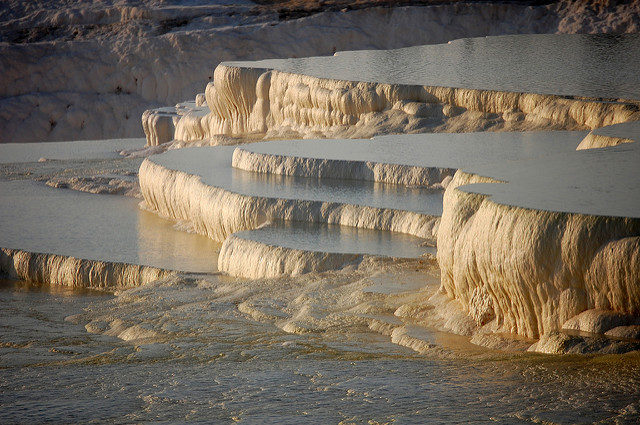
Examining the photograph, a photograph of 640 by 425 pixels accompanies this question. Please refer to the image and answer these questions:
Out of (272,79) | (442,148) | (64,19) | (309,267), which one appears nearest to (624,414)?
(309,267)

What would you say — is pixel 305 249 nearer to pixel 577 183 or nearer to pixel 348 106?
pixel 577 183

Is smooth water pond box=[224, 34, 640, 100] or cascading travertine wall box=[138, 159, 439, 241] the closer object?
cascading travertine wall box=[138, 159, 439, 241]

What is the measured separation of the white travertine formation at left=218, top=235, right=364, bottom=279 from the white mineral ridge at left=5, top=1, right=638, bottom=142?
19.7 m

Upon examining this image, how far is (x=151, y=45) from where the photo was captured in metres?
28.9

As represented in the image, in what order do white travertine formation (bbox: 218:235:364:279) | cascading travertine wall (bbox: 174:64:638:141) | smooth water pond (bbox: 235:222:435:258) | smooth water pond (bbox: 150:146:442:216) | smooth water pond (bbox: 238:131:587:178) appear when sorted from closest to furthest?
white travertine formation (bbox: 218:235:364:279) < smooth water pond (bbox: 235:222:435:258) < smooth water pond (bbox: 150:146:442:216) < smooth water pond (bbox: 238:131:587:178) < cascading travertine wall (bbox: 174:64:638:141)

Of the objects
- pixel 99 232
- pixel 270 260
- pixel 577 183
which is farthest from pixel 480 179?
pixel 99 232

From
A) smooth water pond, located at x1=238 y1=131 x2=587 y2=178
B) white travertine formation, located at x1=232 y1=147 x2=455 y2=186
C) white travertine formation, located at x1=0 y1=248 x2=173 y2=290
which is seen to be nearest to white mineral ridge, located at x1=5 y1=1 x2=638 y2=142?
smooth water pond, located at x1=238 y1=131 x2=587 y2=178

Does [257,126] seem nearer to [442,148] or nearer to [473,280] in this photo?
[442,148]

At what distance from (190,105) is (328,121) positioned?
9206 millimetres

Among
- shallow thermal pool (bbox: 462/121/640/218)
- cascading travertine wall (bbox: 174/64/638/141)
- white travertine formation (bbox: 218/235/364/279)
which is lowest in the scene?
white travertine formation (bbox: 218/235/364/279)

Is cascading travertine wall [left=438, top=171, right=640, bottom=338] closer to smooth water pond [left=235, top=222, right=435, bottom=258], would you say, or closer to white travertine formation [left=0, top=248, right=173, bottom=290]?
smooth water pond [left=235, top=222, right=435, bottom=258]

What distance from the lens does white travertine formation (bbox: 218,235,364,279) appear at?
841cm

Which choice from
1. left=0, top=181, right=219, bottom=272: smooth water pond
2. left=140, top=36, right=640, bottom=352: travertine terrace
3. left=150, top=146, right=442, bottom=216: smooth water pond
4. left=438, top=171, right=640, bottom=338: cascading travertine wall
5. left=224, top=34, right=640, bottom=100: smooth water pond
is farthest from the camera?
left=224, top=34, right=640, bottom=100: smooth water pond

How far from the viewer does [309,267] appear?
8.42m
